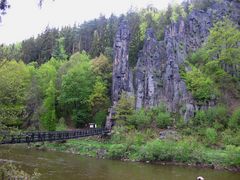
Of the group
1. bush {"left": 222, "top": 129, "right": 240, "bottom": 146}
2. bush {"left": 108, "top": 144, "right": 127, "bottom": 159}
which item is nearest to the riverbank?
bush {"left": 108, "top": 144, "right": 127, "bottom": 159}

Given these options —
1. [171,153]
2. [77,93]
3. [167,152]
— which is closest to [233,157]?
[171,153]

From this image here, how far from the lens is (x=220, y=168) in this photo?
3900cm

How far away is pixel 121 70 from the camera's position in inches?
2522

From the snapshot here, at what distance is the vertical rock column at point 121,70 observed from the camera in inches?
2425

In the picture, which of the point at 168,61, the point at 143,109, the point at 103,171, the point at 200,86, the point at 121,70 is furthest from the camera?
the point at 121,70

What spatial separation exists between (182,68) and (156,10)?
39.5 meters

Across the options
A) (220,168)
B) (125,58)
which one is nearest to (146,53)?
(125,58)

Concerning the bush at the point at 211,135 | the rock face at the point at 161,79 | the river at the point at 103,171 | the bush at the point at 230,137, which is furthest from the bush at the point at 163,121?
the river at the point at 103,171

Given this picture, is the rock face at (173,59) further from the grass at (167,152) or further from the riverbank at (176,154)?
Answer: the riverbank at (176,154)

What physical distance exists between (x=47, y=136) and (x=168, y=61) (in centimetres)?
3387

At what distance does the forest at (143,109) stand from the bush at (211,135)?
13cm

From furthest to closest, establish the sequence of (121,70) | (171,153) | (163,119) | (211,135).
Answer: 1. (121,70)
2. (163,119)
3. (211,135)
4. (171,153)

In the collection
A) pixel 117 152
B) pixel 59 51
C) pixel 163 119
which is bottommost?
pixel 117 152

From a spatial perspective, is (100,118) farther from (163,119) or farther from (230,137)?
(230,137)
